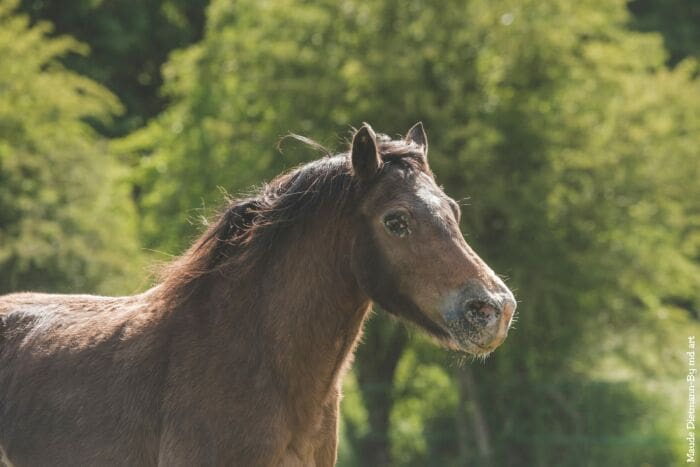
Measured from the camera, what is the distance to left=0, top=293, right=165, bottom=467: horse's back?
489 cm

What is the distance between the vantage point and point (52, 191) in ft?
49.2

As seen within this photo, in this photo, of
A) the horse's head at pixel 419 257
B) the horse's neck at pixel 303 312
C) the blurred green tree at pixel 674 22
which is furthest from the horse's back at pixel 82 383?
the blurred green tree at pixel 674 22

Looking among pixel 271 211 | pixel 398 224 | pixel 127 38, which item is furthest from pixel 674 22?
pixel 398 224

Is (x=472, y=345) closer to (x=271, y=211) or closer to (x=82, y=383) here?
(x=271, y=211)

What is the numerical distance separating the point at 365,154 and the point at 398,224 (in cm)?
40

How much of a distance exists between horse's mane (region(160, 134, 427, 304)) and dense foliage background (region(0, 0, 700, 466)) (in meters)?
8.89

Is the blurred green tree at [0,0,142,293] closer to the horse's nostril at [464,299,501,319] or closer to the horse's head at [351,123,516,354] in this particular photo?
the horse's head at [351,123,516,354]

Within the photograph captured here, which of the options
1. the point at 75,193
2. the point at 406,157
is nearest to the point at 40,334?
the point at 406,157

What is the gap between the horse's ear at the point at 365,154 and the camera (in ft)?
15.4

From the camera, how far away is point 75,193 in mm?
15367

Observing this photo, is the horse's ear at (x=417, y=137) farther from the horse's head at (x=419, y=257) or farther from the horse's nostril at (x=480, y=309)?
the horse's nostril at (x=480, y=309)

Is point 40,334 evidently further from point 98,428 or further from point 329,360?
point 329,360

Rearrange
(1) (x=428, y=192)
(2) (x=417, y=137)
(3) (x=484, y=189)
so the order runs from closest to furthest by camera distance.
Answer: (1) (x=428, y=192) < (2) (x=417, y=137) < (3) (x=484, y=189)

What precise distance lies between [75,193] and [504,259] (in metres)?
6.54
